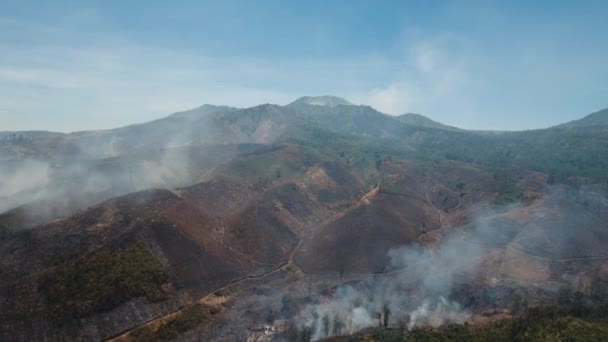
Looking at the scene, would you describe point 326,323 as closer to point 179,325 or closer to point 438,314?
point 438,314

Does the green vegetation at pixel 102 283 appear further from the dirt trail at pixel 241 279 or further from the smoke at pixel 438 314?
the smoke at pixel 438 314

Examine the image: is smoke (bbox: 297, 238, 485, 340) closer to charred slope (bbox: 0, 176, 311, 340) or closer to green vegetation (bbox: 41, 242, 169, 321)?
charred slope (bbox: 0, 176, 311, 340)

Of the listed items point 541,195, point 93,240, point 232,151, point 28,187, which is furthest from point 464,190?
point 28,187

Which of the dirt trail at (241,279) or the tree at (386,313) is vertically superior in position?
the dirt trail at (241,279)

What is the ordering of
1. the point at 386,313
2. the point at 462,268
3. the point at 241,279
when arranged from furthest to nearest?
the point at 462,268 → the point at 241,279 → the point at 386,313

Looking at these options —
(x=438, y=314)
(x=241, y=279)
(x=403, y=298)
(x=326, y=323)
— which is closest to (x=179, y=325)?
(x=241, y=279)

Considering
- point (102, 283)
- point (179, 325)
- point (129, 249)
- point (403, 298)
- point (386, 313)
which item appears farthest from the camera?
point (403, 298)

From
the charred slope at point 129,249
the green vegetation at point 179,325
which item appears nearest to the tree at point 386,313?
the charred slope at point 129,249

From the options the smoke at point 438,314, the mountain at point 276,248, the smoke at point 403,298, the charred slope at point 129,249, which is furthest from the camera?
the smoke at point 438,314
